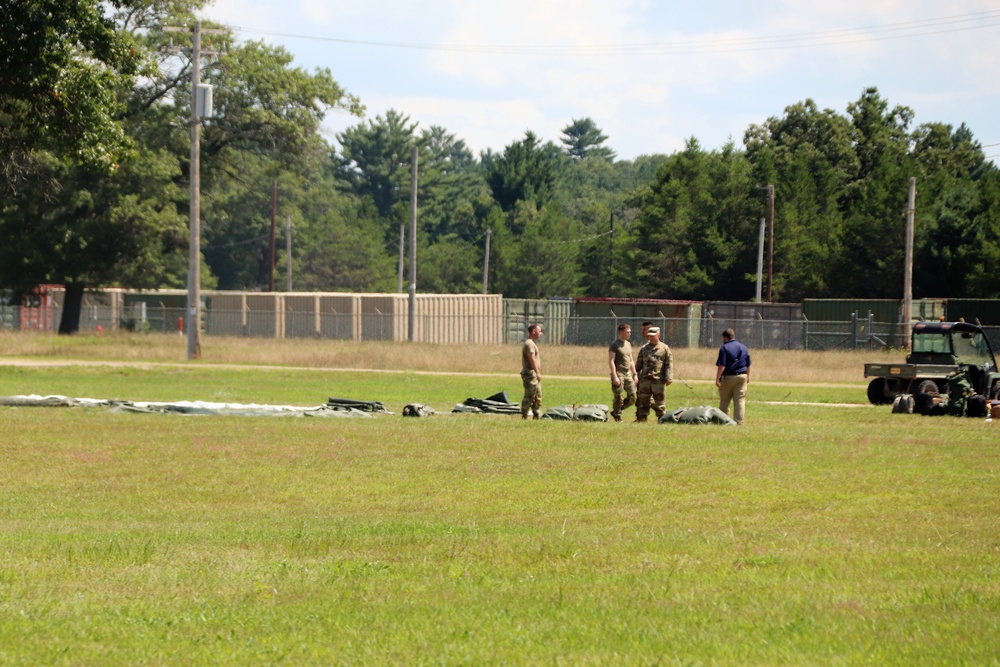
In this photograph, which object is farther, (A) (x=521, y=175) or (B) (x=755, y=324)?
(A) (x=521, y=175)

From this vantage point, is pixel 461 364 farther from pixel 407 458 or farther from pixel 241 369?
pixel 407 458

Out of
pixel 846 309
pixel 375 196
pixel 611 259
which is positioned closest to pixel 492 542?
pixel 846 309

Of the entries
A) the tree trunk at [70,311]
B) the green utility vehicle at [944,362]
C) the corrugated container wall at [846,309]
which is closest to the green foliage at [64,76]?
the green utility vehicle at [944,362]

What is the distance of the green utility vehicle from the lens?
1042 inches

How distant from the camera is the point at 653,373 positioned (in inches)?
854

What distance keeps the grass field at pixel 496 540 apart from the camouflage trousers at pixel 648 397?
1.43 metres

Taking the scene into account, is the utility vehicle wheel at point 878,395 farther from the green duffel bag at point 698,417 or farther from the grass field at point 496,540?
the green duffel bag at point 698,417

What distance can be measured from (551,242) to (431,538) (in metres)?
92.1

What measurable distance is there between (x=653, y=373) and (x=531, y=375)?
2.14 meters

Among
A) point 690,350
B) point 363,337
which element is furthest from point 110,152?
point 363,337

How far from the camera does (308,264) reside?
373 ft

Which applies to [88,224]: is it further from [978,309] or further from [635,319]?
[978,309]

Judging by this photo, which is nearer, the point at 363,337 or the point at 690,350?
the point at 690,350

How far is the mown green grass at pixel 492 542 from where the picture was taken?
23.3 ft
